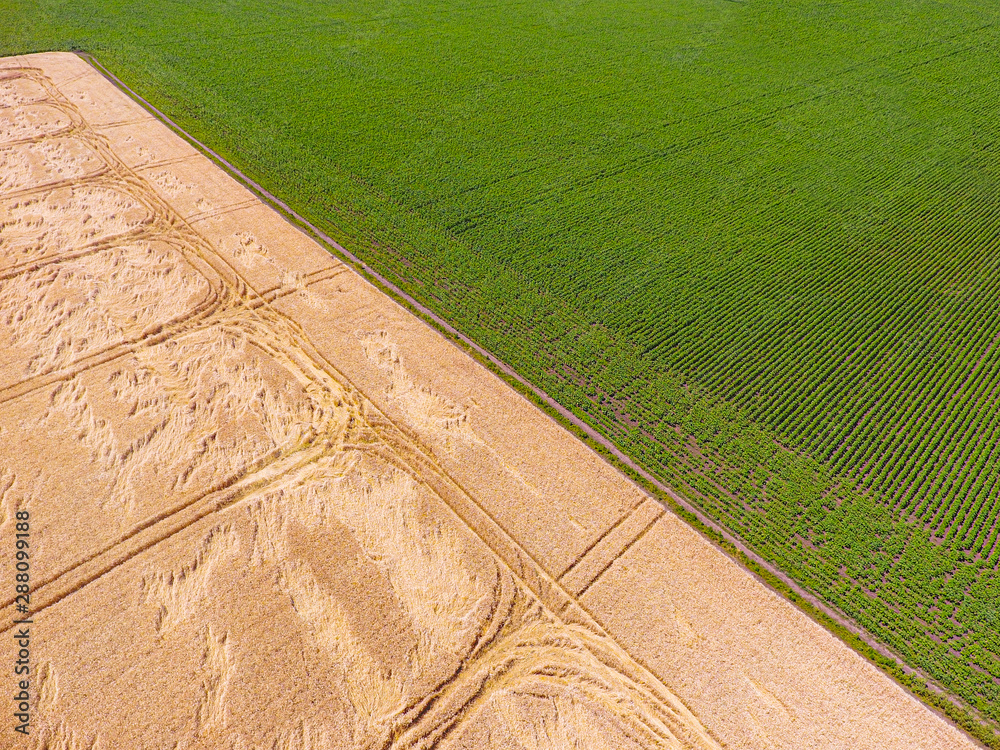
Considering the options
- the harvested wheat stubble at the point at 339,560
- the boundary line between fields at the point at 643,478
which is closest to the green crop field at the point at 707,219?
the boundary line between fields at the point at 643,478

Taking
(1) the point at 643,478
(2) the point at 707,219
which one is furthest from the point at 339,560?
(2) the point at 707,219

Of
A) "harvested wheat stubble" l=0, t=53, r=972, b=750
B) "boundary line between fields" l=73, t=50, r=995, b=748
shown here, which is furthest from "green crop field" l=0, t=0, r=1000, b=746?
"harvested wheat stubble" l=0, t=53, r=972, b=750

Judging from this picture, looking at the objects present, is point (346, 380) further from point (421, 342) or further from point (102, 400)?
point (102, 400)

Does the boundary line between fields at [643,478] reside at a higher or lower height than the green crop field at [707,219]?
lower

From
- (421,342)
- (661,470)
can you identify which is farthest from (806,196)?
(421,342)

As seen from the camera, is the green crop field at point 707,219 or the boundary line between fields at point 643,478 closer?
the boundary line between fields at point 643,478

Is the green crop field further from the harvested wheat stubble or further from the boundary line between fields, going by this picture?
the harvested wheat stubble

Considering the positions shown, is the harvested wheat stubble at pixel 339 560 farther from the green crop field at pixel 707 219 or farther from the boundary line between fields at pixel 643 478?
the green crop field at pixel 707 219
